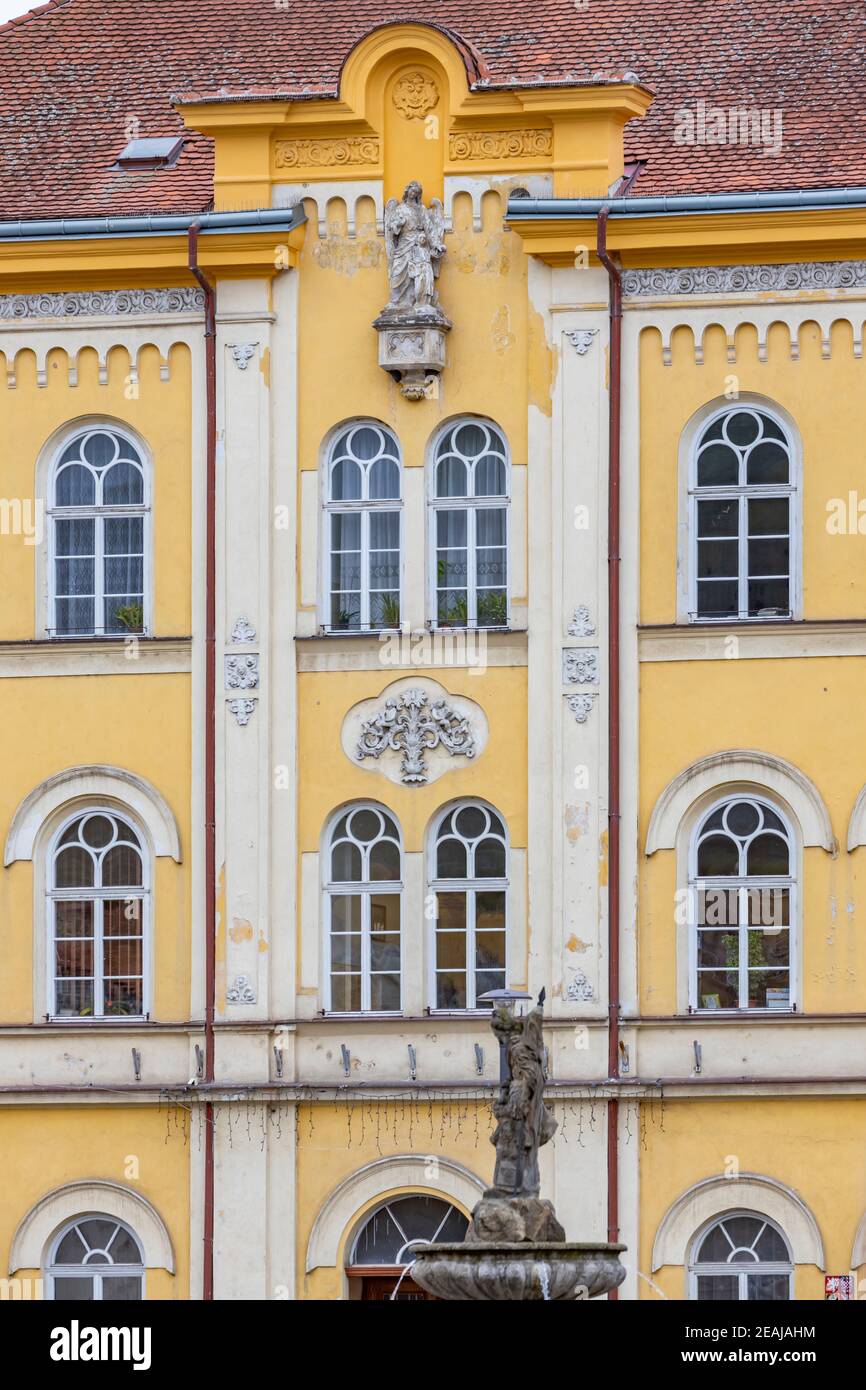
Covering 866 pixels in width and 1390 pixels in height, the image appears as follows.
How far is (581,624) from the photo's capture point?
3659cm

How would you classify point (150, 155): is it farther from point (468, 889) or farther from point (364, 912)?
point (468, 889)

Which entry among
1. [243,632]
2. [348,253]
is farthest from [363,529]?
[348,253]

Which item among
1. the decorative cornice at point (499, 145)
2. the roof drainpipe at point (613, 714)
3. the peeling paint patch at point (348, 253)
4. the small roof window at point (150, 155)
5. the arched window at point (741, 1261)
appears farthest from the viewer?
the small roof window at point (150, 155)

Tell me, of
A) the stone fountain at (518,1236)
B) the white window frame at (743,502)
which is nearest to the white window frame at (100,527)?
the white window frame at (743,502)

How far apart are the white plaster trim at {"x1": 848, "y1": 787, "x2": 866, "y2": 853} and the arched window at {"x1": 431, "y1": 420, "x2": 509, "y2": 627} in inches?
170

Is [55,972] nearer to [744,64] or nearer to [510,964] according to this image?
[510,964]

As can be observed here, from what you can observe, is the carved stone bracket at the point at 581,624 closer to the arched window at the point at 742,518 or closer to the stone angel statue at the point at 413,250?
the arched window at the point at 742,518

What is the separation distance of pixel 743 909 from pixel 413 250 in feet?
24.4

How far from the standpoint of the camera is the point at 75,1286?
36781mm

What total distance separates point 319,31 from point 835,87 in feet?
19.6

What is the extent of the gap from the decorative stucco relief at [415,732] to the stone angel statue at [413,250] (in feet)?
12.5

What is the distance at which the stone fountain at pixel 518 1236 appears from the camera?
29.3 metres

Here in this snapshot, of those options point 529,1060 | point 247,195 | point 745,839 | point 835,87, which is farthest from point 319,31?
point 529,1060

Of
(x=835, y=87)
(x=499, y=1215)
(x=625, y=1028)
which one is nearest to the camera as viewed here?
(x=499, y=1215)
